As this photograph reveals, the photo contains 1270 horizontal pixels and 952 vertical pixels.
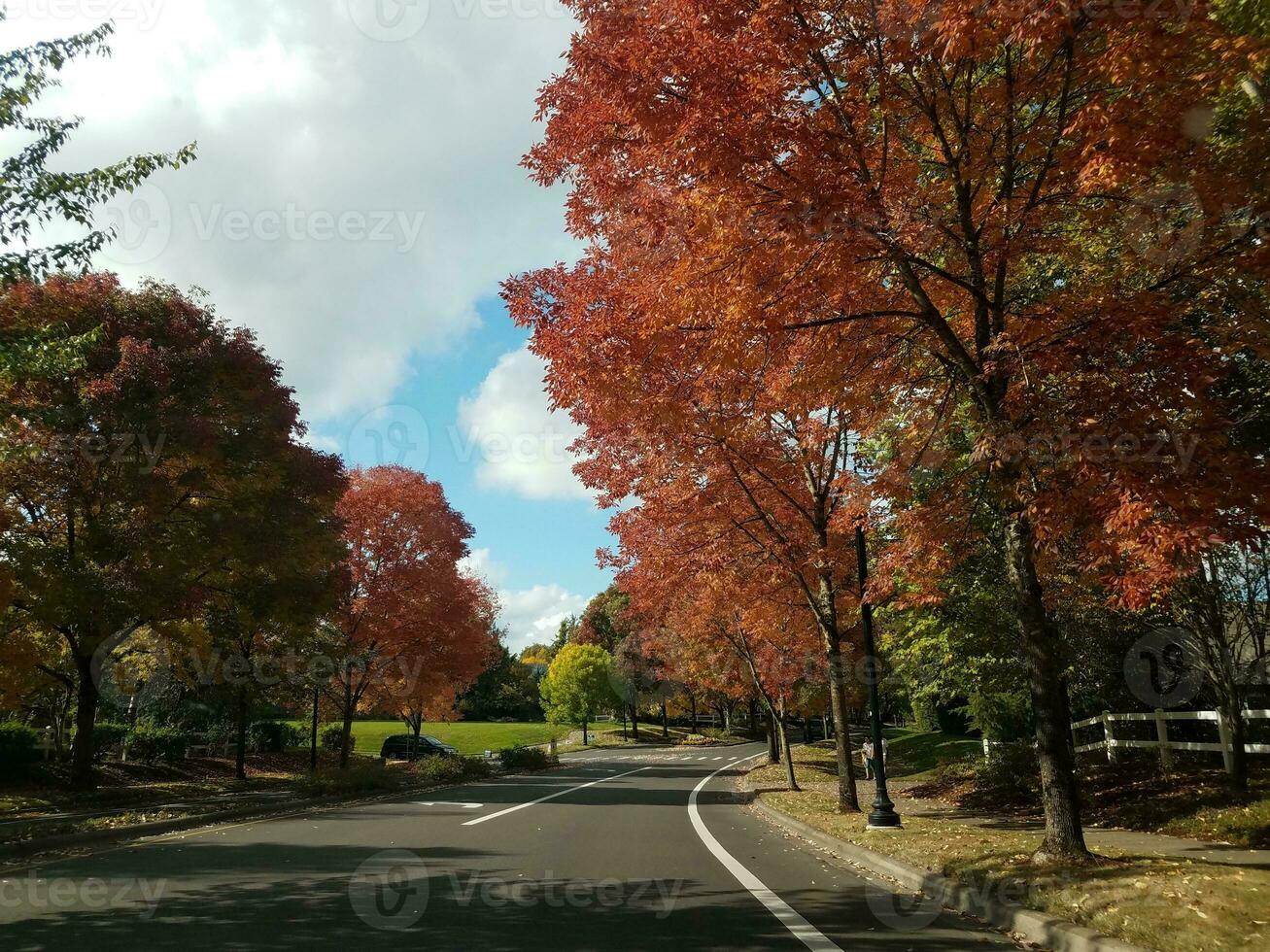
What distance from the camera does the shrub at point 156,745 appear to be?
2772cm

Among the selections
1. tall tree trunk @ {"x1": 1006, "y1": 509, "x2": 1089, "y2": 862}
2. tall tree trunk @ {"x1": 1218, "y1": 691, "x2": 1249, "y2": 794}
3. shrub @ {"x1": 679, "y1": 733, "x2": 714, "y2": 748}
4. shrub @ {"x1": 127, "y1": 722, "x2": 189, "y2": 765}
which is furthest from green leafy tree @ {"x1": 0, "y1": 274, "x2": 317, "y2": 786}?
shrub @ {"x1": 679, "y1": 733, "x2": 714, "y2": 748}

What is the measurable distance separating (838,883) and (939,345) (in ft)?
20.3

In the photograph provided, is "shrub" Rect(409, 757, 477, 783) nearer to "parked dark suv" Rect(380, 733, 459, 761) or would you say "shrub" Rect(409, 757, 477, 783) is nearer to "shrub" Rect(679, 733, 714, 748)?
"parked dark suv" Rect(380, 733, 459, 761)

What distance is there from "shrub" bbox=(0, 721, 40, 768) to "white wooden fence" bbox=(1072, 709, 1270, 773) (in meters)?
27.1

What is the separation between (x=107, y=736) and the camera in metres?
28.5

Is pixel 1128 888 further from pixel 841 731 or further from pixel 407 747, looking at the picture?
pixel 407 747

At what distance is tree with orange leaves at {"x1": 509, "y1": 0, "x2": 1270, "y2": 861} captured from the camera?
6680 millimetres

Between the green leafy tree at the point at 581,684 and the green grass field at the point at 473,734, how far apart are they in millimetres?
2579

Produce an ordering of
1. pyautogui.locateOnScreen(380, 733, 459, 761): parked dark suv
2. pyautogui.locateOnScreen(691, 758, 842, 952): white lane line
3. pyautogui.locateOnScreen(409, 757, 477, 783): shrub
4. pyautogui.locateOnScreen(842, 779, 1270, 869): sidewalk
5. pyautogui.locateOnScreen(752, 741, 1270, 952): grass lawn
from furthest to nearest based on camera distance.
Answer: pyautogui.locateOnScreen(380, 733, 459, 761): parked dark suv
pyautogui.locateOnScreen(409, 757, 477, 783): shrub
pyautogui.locateOnScreen(842, 779, 1270, 869): sidewalk
pyautogui.locateOnScreen(691, 758, 842, 952): white lane line
pyautogui.locateOnScreen(752, 741, 1270, 952): grass lawn

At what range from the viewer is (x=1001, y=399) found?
8.52 meters

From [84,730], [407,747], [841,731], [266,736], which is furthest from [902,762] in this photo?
[84,730]

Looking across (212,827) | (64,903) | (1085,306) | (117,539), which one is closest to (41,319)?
(117,539)

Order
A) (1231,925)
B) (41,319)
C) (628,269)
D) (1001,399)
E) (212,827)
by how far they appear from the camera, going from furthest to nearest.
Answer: (41,319) → (212,827) → (628,269) → (1001,399) → (1231,925)

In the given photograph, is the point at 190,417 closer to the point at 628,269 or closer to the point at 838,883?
the point at 628,269
